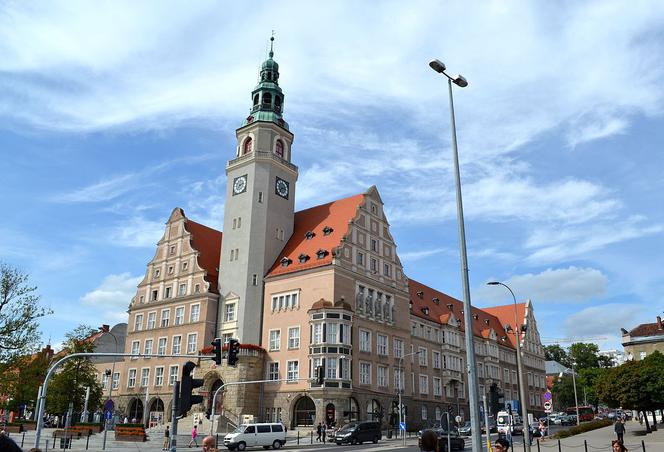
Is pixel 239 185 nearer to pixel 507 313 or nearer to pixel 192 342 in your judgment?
pixel 192 342

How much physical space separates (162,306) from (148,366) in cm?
695

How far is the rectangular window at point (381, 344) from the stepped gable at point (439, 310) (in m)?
10.7

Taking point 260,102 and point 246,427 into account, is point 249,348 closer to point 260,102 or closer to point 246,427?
point 246,427

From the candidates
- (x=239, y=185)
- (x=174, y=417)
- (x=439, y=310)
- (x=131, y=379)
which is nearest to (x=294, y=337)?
(x=239, y=185)

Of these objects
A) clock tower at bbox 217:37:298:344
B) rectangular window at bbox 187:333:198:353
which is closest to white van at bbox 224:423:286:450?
clock tower at bbox 217:37:298:344

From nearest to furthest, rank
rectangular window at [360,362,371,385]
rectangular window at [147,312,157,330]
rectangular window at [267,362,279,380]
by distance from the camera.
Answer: rectangular window at [360,362,371,385] → rectangular window at [267,362,279,380] → rectangular window at [147,312,157,330]

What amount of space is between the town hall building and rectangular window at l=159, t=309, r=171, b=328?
0.27 metres

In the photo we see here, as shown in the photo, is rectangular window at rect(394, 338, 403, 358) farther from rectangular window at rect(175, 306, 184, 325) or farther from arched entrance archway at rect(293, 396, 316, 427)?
rectangular window at rect(175, 306, 184, 325)

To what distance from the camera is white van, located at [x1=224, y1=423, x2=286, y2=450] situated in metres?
42.2

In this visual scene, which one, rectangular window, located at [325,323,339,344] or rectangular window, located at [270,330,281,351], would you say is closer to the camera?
rectangular window, located at [325,323,339,344]

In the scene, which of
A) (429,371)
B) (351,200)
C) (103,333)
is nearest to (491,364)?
(429,371)

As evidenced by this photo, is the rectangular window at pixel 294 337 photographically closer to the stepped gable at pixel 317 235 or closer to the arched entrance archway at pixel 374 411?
the stepped gable at pixel 317 235

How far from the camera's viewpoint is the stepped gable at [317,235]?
6081cm

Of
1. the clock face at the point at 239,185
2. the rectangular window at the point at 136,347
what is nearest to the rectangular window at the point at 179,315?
the rectangular window at the point at 136,347
